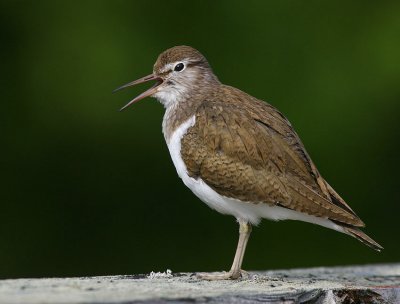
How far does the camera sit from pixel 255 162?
561 centimetres

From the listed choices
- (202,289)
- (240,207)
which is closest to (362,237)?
(240,207)

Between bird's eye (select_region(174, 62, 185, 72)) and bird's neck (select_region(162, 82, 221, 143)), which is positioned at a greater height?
bird's eye (select_region(174, 62, 185, 72))

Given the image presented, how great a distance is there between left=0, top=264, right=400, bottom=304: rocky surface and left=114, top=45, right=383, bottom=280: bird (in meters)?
0.31

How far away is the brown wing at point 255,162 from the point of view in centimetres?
554

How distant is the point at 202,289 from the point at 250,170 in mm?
1139

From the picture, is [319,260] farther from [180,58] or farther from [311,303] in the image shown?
[311,303]

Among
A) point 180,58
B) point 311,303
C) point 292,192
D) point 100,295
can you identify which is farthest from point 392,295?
point 180,58

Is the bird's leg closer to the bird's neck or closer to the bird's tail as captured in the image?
the bird's tail

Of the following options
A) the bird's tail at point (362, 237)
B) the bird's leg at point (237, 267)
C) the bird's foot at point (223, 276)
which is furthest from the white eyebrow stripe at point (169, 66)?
the bird's tail at point (362, 237)

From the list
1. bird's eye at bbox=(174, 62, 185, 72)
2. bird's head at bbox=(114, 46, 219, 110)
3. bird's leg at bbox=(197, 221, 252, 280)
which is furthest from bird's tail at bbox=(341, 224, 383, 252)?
bird's eye at bbox=(174, 62, 185, 72)

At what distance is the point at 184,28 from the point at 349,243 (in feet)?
7.68

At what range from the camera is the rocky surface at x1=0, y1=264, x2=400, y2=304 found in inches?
162

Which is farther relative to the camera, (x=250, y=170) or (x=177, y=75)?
(x=177, y=75)

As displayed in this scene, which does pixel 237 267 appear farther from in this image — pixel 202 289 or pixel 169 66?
pixel 169 66
